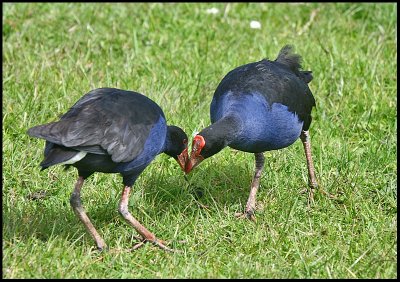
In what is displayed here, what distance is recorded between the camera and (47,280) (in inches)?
160

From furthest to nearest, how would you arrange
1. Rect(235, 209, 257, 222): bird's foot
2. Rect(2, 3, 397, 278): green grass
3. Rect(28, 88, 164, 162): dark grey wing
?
Rect(235, 209, 257, 222): bird's foot, Rect(2, 3, 397, 278): green grass, Rect(28, 88, 164, 162): dark grey wing

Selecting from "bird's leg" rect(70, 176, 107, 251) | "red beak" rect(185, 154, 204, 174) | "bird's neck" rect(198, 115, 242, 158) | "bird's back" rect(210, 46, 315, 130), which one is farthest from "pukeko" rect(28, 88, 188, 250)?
"bird's back" rect(210, 46, 315, 130)

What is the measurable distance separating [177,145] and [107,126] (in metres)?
0.61

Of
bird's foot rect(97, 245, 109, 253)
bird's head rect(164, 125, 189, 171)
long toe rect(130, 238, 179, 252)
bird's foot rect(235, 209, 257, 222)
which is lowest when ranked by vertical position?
bird's foot rect(235, 209, 257, 222)

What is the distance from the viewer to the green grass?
4367 mm

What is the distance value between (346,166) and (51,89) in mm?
2324

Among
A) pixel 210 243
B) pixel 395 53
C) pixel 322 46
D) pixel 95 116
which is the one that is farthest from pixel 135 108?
pixel 395 53

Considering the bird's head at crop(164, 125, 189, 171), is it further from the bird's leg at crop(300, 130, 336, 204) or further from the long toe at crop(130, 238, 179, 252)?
the bird's leg at crop(300, 130, 336, 204)

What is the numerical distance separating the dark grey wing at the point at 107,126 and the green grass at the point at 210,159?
0.59m

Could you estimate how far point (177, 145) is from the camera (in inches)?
187

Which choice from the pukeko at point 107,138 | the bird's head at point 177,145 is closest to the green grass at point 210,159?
the pukeko at point 107,138

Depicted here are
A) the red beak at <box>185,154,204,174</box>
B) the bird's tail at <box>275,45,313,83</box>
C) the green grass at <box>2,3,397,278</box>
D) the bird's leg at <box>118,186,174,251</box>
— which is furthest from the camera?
the bird's tail at <box>275,45,313,83</box>

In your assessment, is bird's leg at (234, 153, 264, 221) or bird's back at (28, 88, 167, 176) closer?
bird's back at (28, 88, 167, 176)

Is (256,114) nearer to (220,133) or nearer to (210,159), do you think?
(220,133)
